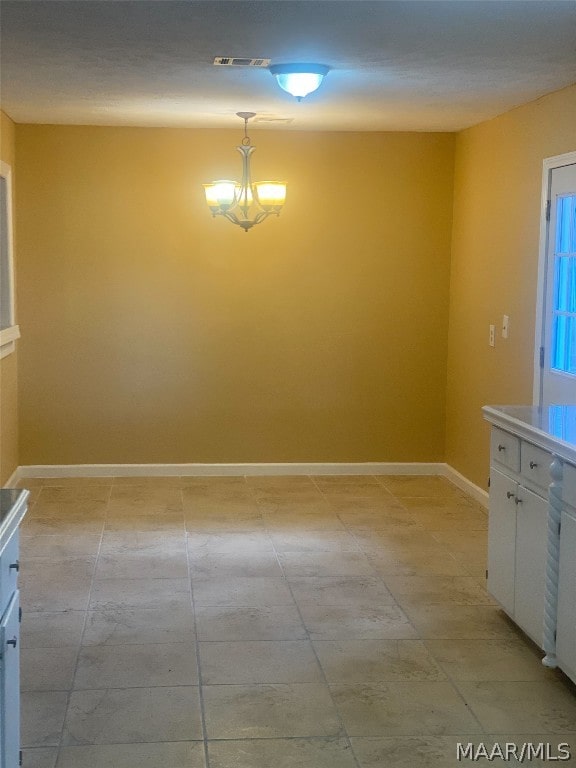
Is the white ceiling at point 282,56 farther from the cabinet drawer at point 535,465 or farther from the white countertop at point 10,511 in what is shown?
the white countertop at point 10,511

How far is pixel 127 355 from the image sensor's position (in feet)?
21.9

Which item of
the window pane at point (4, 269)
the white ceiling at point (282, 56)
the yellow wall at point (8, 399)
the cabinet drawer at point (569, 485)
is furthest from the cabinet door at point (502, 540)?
the window pane at point (4, 269)

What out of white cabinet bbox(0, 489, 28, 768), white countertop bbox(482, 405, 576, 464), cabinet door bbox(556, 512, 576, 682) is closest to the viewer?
white cabinet bbox(0, 489, 28, 768)

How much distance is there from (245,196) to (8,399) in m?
1.99

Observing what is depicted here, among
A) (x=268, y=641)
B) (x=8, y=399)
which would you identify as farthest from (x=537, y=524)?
(x=8, y=399)

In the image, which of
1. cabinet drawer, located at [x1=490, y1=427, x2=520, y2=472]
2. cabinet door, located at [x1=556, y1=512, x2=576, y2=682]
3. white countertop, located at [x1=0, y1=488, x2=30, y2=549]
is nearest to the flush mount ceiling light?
cabinet drawer, located at [x1=490, y1=427, x2=520, y2=472]

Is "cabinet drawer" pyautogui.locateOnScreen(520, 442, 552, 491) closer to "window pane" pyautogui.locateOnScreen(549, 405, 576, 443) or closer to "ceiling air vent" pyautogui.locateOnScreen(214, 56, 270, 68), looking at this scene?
"window pane" pyautogui.locateOnScreen(549, 405, 576, 443)

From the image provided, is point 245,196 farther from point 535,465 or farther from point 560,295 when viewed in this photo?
point 535,465

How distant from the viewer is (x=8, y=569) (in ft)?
8.00

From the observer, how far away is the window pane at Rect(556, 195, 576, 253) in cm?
489

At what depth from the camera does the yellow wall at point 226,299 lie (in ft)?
21.5

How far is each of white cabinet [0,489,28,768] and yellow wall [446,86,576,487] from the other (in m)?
3.44

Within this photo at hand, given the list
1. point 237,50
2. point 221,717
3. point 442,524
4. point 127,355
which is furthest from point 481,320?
point 221,717

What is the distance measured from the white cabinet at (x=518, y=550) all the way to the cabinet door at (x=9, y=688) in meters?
1.92
